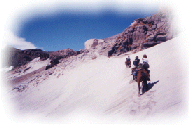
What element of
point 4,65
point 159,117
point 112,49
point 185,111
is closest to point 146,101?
point 159,117

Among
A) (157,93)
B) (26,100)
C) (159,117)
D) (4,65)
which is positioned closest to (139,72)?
(157,93)

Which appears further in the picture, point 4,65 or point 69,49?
point 4,65

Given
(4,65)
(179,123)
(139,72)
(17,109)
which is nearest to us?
(179,123)

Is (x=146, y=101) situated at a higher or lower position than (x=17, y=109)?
higher

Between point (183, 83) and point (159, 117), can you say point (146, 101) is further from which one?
point (183, 83)

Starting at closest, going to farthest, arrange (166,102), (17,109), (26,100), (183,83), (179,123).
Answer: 1. (179,123)
2. (166,102)
3. (183,83)
4. (17,109)
5. (26,100)

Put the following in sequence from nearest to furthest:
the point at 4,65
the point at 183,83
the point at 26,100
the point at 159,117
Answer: the point at 159,117
the point at 183,83
the point at 26,100
the point at 4,65

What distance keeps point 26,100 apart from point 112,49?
45.7ft

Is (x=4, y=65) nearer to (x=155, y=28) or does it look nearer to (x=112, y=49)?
(x=112, y=49)

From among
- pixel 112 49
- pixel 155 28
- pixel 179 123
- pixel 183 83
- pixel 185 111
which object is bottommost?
pixel 179 123

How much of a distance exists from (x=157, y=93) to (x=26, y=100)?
13.3m

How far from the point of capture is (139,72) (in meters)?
5.09

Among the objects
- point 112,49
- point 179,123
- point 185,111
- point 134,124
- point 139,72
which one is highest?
point 112,49

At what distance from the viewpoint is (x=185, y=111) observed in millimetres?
3342
